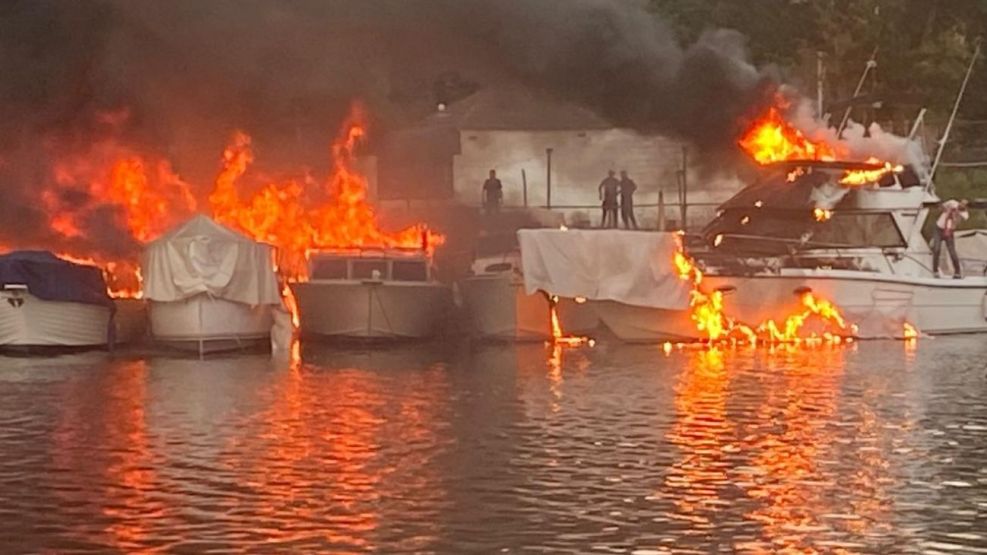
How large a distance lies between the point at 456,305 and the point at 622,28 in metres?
7.78

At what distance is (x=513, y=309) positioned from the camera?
4253cm

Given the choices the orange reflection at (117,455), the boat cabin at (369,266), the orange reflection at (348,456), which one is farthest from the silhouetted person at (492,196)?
the orange reflection at (117,455)

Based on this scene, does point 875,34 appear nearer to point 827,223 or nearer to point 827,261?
point 827,223

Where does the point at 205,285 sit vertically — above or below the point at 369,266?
below

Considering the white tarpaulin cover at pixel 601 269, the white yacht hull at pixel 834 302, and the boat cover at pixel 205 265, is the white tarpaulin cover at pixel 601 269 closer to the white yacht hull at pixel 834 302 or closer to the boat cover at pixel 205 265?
the white yacht hull at pixel 834 302

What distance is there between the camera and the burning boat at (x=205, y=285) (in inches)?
1591

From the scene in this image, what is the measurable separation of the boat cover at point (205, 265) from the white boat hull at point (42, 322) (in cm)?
188

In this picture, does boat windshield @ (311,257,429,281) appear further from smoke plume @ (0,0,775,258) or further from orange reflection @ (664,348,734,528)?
orange reflection @ (664,348,734,528)

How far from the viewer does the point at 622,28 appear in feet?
152

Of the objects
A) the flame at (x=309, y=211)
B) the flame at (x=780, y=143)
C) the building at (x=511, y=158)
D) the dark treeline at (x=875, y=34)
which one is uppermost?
the dark treeline at (x=875, y=34)

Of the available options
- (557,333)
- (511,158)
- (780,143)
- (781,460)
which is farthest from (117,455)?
(511,158)

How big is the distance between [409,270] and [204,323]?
5768mm

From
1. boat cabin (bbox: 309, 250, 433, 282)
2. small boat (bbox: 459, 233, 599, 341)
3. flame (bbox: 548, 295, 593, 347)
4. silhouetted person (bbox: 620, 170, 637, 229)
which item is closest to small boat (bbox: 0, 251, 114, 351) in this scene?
boat cabin (bbox: 309, 250, 433, 282)

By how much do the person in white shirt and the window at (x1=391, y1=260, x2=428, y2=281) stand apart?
11536 millimetres
